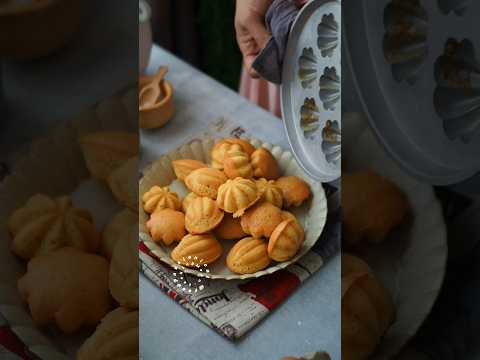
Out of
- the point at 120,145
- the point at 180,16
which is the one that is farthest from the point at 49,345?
the point at 180,16

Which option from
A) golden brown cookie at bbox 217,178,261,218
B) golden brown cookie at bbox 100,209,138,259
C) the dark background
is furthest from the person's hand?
golden brown cookie at bbox 100,209,138,259

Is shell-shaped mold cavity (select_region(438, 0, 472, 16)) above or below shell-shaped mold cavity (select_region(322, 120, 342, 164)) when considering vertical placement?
above

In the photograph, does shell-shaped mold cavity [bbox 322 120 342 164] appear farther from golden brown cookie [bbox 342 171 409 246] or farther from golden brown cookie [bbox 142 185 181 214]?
golden brown cookie [bbox 142 185 181 214]

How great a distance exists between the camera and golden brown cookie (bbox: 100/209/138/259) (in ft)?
1.87

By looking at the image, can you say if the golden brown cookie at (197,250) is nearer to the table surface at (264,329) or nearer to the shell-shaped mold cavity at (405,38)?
the table surface at (264,329)

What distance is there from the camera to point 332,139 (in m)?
Result: 0.68

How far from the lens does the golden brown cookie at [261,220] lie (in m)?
0.67

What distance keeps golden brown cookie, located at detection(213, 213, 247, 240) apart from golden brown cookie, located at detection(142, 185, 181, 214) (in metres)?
0.06

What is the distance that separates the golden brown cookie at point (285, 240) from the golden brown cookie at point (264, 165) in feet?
0.21

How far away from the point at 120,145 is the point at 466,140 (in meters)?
0.35

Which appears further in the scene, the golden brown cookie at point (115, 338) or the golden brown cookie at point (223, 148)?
the golden brown cookie at point (223, 148)

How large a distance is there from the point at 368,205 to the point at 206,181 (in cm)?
19

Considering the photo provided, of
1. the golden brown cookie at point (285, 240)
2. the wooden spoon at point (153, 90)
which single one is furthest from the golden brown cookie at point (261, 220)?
the wooden spoon at point (153, 90)

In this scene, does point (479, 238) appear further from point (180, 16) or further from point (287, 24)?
point (180, 16)
